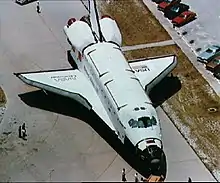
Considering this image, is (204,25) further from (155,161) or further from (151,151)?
(155,161)

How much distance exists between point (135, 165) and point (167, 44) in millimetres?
20569

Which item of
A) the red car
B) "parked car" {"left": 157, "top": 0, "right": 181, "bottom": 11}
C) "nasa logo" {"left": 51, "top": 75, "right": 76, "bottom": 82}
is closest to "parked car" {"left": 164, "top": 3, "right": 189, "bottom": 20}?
"parked car" {"left": 157, "top": 0, "right": 181, "bottom": 11}

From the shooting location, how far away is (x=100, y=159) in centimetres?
5141

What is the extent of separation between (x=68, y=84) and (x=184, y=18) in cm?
2003

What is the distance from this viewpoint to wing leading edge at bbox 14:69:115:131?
55.0m

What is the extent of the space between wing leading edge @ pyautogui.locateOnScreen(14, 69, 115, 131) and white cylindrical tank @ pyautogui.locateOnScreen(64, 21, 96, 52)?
2565mm

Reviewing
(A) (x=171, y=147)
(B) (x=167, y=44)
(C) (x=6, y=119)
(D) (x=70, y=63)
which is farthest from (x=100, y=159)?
(B) (x=167, y=44)

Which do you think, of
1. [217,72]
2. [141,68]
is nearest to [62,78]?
[141,68]

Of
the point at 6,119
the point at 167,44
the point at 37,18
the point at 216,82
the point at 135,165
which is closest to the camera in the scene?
Answer: the point at 135,165

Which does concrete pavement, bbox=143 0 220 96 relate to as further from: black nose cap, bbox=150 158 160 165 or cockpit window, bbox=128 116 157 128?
black nose cap, bbox=150 158 160 165

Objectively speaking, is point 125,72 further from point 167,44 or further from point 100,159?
point 167,44

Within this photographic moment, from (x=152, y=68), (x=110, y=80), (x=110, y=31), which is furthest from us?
(x=110, y=31)

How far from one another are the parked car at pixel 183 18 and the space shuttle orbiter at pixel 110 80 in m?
11.2

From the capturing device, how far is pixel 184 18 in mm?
71312
